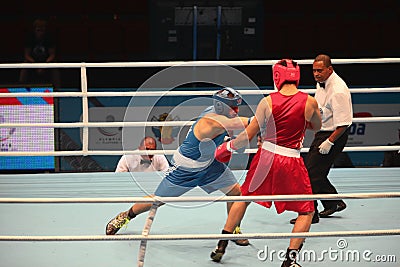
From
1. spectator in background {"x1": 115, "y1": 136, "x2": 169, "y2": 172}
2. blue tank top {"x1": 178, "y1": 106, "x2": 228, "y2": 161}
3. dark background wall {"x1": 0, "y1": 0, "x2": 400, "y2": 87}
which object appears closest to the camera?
blue tank top {"x1": 178, "y1": 106, "x2": 228, "y2": 161}

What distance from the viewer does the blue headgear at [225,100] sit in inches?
152

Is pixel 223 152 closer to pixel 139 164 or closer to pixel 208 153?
pixel 208 153

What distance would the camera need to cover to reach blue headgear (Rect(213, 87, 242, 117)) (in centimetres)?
387

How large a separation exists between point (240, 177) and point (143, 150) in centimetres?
82

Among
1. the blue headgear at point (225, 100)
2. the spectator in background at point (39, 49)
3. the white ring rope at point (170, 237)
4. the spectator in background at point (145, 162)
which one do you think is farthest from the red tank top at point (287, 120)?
the spectator in background at point (39, 49)

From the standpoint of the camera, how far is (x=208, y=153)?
13.2 feet

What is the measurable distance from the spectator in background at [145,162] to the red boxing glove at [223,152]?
6.20ft

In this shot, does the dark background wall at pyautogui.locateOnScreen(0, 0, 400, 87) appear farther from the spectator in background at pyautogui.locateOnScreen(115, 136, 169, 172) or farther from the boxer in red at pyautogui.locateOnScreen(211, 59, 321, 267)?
the boxer in red at pyautogui.locateOnScreen(211, 59, 321, 267)

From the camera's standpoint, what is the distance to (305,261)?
13.2 feet

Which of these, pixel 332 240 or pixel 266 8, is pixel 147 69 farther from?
pixel 332 240

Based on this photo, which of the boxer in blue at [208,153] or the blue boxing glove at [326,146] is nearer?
the boxer in blue at [208,153]

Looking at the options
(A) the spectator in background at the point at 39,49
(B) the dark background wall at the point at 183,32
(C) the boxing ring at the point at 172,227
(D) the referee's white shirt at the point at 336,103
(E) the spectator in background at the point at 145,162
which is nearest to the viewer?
(C) the boxing ring at the point at 172,227

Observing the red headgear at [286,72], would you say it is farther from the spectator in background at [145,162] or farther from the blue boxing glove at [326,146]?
the spectator in background at [145,162]

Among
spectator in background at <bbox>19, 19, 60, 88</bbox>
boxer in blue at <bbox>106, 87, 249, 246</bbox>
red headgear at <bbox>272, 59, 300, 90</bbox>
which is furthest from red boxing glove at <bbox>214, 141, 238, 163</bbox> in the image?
spectator in background at <bbox>19, 19, 60, 88</bbox>
